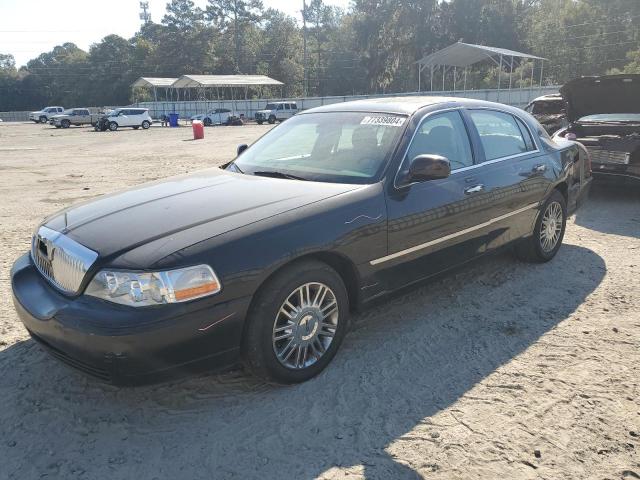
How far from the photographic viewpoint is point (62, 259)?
9.81 ft

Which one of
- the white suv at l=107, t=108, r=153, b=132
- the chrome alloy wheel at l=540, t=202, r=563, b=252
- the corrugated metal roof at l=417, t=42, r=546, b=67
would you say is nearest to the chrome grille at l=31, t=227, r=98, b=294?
the chrome alloy wheel at l=540, t=202, r=563, b=252

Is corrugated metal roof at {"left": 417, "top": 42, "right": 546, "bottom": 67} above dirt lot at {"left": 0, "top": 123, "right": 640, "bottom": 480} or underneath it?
above

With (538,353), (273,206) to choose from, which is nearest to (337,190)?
(273,206)

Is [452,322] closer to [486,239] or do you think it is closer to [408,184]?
[486,239]

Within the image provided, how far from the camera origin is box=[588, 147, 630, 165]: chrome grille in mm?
7592

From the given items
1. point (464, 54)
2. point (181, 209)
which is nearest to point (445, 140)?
point (181, 209)

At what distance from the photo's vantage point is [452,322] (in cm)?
407

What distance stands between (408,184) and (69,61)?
10754cm

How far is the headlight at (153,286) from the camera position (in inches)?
104

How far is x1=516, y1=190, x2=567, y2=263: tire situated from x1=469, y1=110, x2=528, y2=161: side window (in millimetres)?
679

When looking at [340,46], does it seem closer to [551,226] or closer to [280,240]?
[551,226]

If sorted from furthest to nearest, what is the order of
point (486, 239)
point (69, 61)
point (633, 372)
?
1. point (69, 61)
2. point (486, 239)
3. point (633, 372)

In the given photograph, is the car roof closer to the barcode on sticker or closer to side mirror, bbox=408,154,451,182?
the barcode on sticker

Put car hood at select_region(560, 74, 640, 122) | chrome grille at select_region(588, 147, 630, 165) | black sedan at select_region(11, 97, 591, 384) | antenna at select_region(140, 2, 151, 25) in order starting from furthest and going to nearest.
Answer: antenna at select_region(140, 2, 151, 25), car hood at select_region(560, 74, 640, 122), chrome grille at select_region(588, 147, 630, 165), black sedan at select_region(11, 97, 591, 384)
